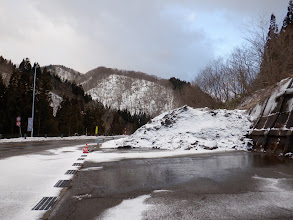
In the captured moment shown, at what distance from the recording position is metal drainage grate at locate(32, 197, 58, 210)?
131 inches

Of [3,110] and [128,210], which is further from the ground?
[3,110]

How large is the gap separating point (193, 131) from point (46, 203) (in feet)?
39.2

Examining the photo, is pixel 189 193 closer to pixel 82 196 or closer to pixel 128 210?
pixel 128 210

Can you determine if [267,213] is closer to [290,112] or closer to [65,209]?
[65,209]

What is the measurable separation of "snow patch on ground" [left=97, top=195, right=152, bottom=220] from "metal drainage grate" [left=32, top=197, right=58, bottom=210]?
97 centimetres

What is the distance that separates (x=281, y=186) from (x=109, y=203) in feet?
10.9

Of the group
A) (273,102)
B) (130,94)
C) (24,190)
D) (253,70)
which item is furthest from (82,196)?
(130,94)

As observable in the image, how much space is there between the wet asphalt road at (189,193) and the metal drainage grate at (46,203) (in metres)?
0.13

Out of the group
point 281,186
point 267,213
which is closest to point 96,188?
point 267,213

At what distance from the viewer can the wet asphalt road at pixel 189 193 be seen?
3.04m

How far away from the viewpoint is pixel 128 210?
125 inches

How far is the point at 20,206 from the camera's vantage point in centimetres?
339

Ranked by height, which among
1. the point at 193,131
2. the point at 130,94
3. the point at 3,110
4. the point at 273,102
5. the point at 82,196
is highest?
the point at 130,94

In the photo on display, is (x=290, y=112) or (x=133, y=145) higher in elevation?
(x=290, y=112)
